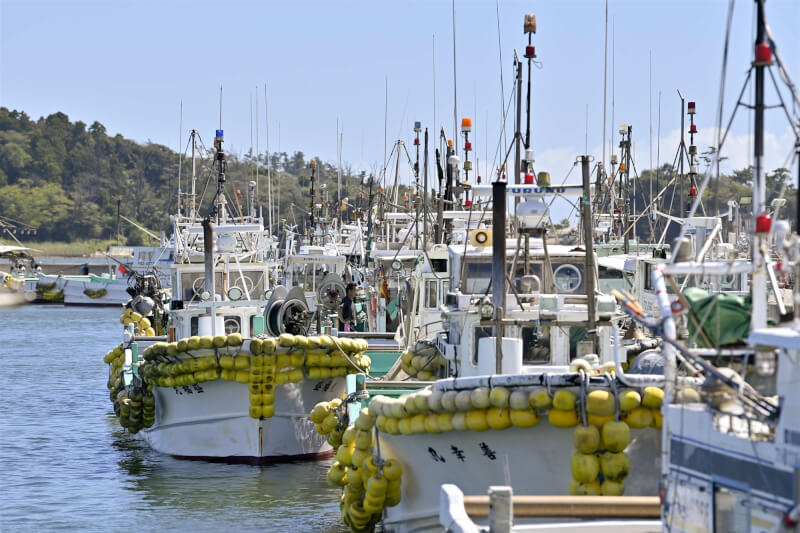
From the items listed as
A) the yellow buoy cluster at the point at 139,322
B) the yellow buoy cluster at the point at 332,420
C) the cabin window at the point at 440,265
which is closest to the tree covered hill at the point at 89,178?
the yellow buoy cluster at the point at 139,322

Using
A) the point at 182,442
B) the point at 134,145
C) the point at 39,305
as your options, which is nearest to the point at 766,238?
the point at 182,442

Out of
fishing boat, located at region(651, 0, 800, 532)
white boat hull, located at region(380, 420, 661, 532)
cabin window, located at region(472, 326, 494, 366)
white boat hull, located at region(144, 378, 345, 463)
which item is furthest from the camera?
white boat hull, located at region(144, 378, 345, 463)

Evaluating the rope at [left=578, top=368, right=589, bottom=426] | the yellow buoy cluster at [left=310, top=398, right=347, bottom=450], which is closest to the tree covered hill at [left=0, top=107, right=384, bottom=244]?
the yellow buoy cluster at [left=310, top=398, right=347, bottom=450]

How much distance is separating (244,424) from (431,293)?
4814 millimetres

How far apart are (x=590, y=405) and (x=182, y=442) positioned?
11226mm

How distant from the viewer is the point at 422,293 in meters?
22.4

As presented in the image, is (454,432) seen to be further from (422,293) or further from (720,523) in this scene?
(422,293)

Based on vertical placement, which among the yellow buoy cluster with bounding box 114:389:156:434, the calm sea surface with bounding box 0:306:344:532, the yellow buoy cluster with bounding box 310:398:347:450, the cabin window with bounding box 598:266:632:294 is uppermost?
the cabin window with bounding box 598:266:632:294

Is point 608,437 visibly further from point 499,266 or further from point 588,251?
point 499,266

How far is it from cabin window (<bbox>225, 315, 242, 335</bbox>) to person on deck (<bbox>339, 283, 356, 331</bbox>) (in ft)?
15.5

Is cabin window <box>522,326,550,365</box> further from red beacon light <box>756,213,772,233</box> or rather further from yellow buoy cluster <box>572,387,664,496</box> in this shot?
red beacon light <box>756,213,772,233</box>

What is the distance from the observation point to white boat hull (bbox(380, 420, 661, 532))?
11156 mm

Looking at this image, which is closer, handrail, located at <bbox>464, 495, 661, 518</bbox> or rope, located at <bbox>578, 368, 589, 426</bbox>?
handrail, located at <bbox>464, 495, 661, 518</bbox>

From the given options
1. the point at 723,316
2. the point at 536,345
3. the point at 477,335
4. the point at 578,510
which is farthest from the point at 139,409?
the point at 723,316
